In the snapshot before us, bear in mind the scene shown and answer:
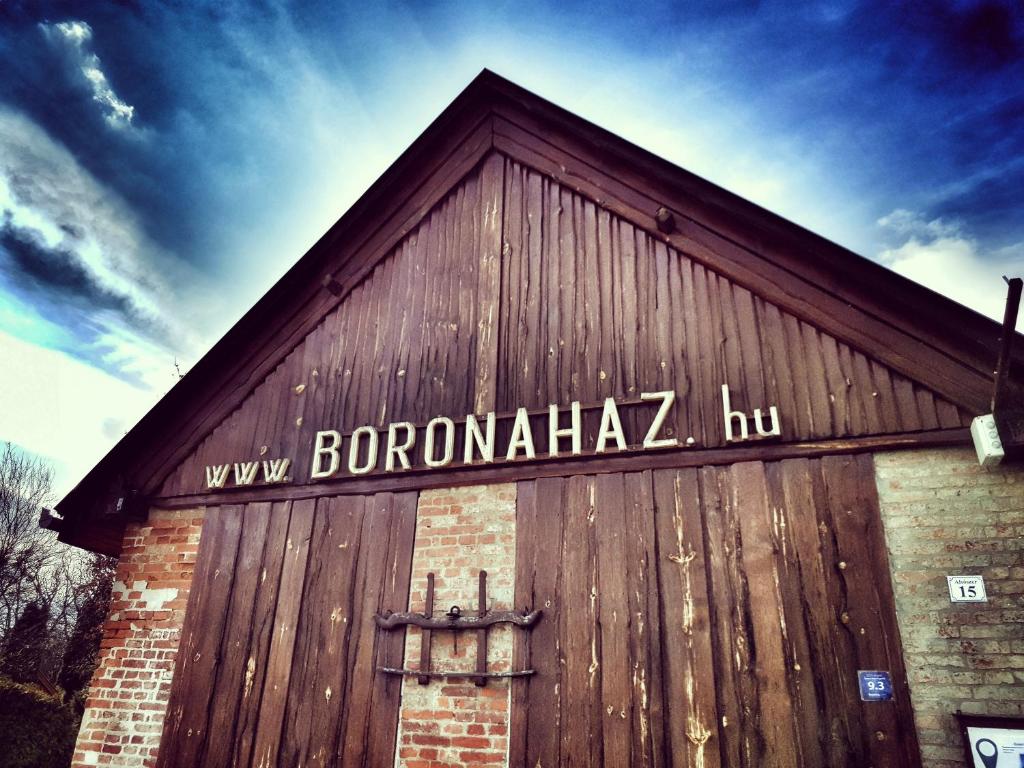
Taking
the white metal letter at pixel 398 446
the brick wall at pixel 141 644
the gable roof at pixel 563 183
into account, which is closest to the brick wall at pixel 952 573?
the gable roof at pixel 563 183

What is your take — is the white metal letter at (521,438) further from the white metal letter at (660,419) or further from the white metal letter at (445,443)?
the white metal letter at (660,419)

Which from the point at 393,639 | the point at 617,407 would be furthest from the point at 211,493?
the point at 617,407

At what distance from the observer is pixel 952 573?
12.5ft

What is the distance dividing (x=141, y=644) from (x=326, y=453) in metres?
2.41

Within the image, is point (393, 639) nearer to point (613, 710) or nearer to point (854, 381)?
point (613, 710)

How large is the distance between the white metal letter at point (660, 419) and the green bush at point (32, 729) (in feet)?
35.6

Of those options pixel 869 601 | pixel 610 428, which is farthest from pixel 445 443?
pixel 869 601

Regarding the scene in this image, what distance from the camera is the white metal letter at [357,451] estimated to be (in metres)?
5.50

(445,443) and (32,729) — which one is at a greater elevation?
(445,443)

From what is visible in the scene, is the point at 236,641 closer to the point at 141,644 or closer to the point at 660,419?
the point at 141,644

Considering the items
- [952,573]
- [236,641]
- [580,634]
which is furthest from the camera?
[236,641]

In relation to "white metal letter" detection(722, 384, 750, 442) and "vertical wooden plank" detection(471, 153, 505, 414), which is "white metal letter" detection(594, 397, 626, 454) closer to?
"white metal letter" detection(722, 384, 750, 442)

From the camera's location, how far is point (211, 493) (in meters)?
6.05

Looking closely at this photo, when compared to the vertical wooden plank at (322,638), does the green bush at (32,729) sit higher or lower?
lower
